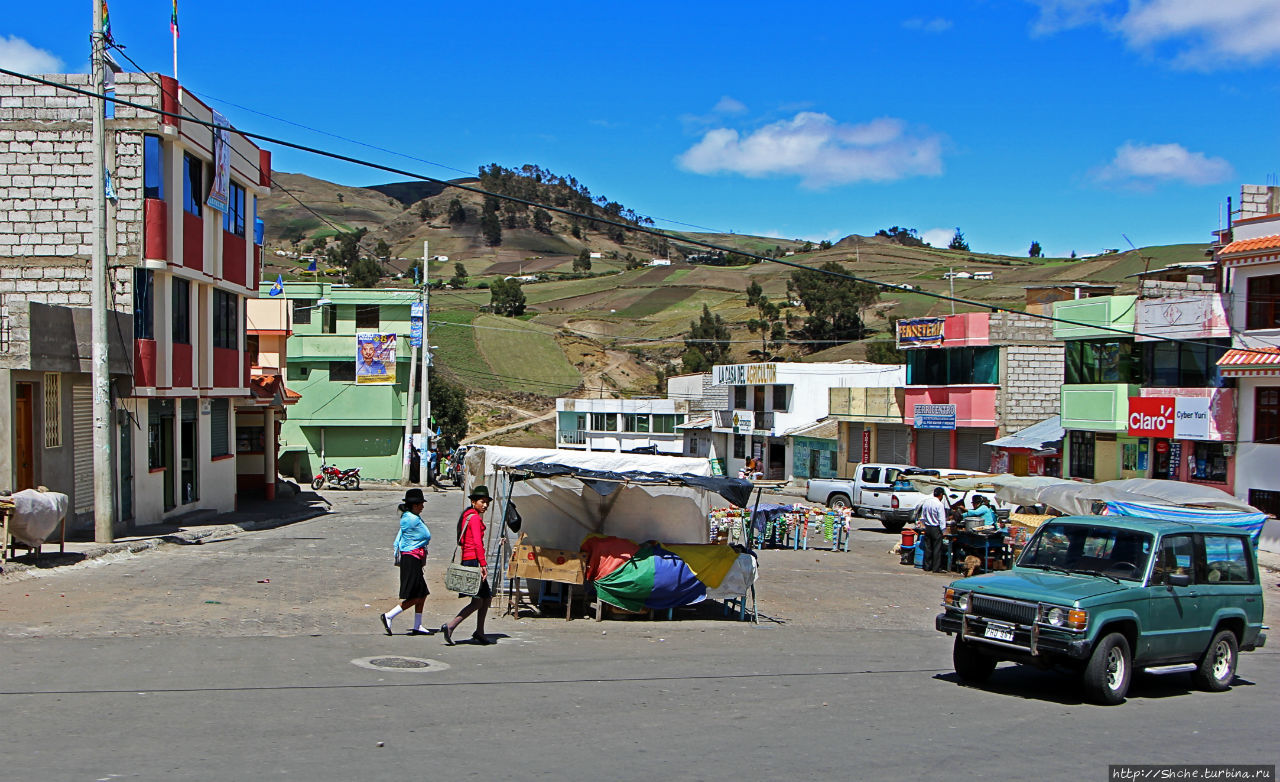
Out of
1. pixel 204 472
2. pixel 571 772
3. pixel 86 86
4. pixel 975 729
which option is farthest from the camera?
pixel 204 472

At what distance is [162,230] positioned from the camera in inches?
938

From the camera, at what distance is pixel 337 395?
177 feet

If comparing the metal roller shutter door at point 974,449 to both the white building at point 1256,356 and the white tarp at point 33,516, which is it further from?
the white tarp at point 33,516

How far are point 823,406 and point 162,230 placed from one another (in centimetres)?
4540

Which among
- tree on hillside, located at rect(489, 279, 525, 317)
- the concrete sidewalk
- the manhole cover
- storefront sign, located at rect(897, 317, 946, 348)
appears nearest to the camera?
the manhole cover

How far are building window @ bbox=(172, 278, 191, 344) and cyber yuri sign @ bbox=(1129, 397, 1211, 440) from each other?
1130 inches

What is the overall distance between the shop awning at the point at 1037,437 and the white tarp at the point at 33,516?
35.2 meters

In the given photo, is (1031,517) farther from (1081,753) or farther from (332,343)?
(332,343)

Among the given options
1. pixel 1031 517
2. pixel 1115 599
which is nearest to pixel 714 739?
pixel 1115 599

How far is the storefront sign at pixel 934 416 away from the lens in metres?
47.7

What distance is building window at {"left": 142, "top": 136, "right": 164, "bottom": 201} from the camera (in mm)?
23609

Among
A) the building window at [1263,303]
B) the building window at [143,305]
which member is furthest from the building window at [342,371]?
the building window at [1263,303]

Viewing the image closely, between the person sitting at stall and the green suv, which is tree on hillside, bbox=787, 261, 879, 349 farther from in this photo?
the green suv

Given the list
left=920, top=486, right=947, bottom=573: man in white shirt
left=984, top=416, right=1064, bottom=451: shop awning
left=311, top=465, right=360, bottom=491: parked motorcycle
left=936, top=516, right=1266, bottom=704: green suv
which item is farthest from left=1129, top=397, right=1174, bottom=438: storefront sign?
Answer: left=311, top=465, right=360, bottom=491: parked motorcycle
